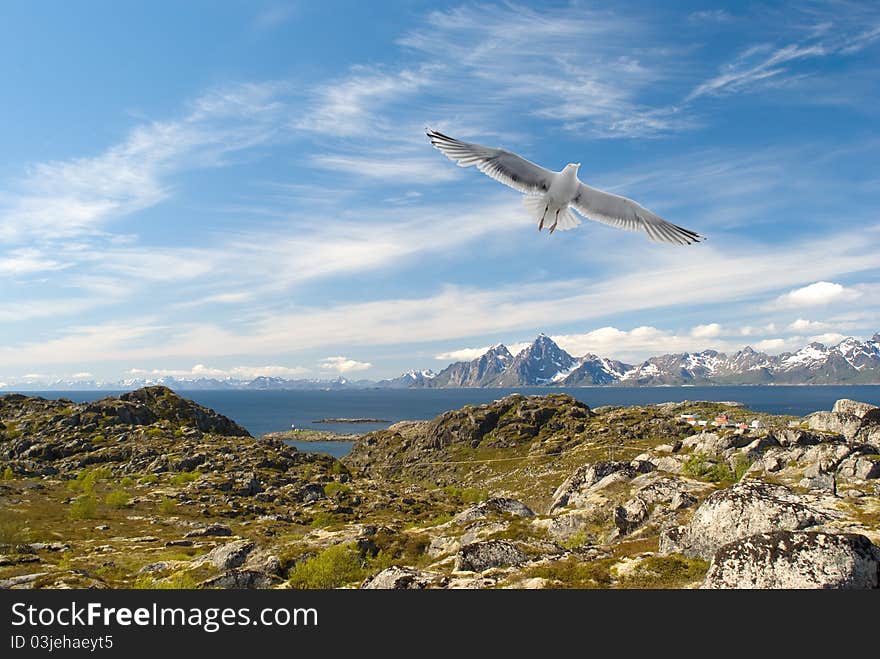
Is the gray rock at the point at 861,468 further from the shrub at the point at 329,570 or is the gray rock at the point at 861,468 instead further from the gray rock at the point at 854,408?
the shrub at the point at 329,570

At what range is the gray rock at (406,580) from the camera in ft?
72.1

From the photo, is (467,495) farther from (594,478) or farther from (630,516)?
(630,516)

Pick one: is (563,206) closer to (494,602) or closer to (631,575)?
(494,602)

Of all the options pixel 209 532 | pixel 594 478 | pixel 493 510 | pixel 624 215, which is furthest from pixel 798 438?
pixel 209 532

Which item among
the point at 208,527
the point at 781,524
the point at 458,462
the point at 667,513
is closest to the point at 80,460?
the point at 208,527

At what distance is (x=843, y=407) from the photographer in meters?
82.8

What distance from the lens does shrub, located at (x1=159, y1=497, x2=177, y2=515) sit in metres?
78.0

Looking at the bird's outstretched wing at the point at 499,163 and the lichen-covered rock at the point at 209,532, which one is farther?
the lichen-covered rock at the point at 209,532

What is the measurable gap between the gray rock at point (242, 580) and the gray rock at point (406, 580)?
10.7 meters

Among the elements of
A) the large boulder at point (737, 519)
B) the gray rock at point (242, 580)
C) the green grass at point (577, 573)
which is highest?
the large boulder at point (737, 519)

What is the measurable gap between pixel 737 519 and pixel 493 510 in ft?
71.1

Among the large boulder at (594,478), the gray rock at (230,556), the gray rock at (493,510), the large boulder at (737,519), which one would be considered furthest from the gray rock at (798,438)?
the gray rock at (230,556)

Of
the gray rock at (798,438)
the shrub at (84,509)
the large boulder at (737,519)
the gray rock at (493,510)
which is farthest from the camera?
the gray rock at (798,438)

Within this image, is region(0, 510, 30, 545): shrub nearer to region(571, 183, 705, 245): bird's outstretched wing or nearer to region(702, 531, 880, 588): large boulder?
region(571, 183, 705, 245): bird's outstretched wing
